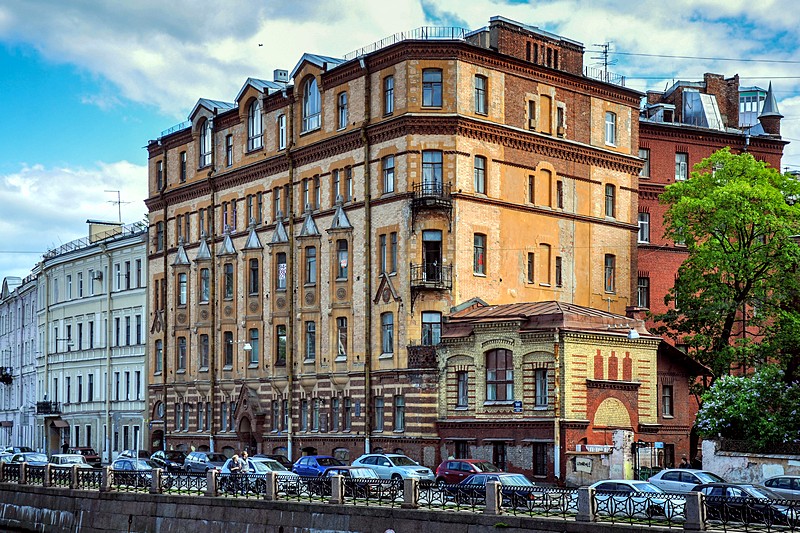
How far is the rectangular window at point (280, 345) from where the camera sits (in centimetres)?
6638

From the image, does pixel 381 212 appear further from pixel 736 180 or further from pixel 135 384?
pixel 135 384

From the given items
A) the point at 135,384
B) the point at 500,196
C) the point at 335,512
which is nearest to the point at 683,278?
the point at 500,196

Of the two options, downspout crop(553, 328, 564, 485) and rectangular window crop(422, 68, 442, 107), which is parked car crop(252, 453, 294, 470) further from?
rectangular window crop(422, 68, 442, 107)

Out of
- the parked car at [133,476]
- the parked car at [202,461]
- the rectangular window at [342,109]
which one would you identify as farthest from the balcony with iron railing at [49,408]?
the parked car at [133,476]

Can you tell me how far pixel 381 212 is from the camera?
5966 centimetres

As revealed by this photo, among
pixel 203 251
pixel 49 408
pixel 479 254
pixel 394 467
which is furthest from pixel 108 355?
pixel 394 467

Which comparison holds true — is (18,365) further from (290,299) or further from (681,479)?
(681,479)

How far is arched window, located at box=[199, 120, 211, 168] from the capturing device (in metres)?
74.6

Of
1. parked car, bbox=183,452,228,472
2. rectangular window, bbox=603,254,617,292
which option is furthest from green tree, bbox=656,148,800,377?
parked car, bbox=183,452,228,472

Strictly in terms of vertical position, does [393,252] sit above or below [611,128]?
below

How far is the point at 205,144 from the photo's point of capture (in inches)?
2958

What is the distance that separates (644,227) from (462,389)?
2281 centimetres

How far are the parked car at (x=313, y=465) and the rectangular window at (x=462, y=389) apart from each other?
600 centimetres

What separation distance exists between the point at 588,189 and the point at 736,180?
7565mm
